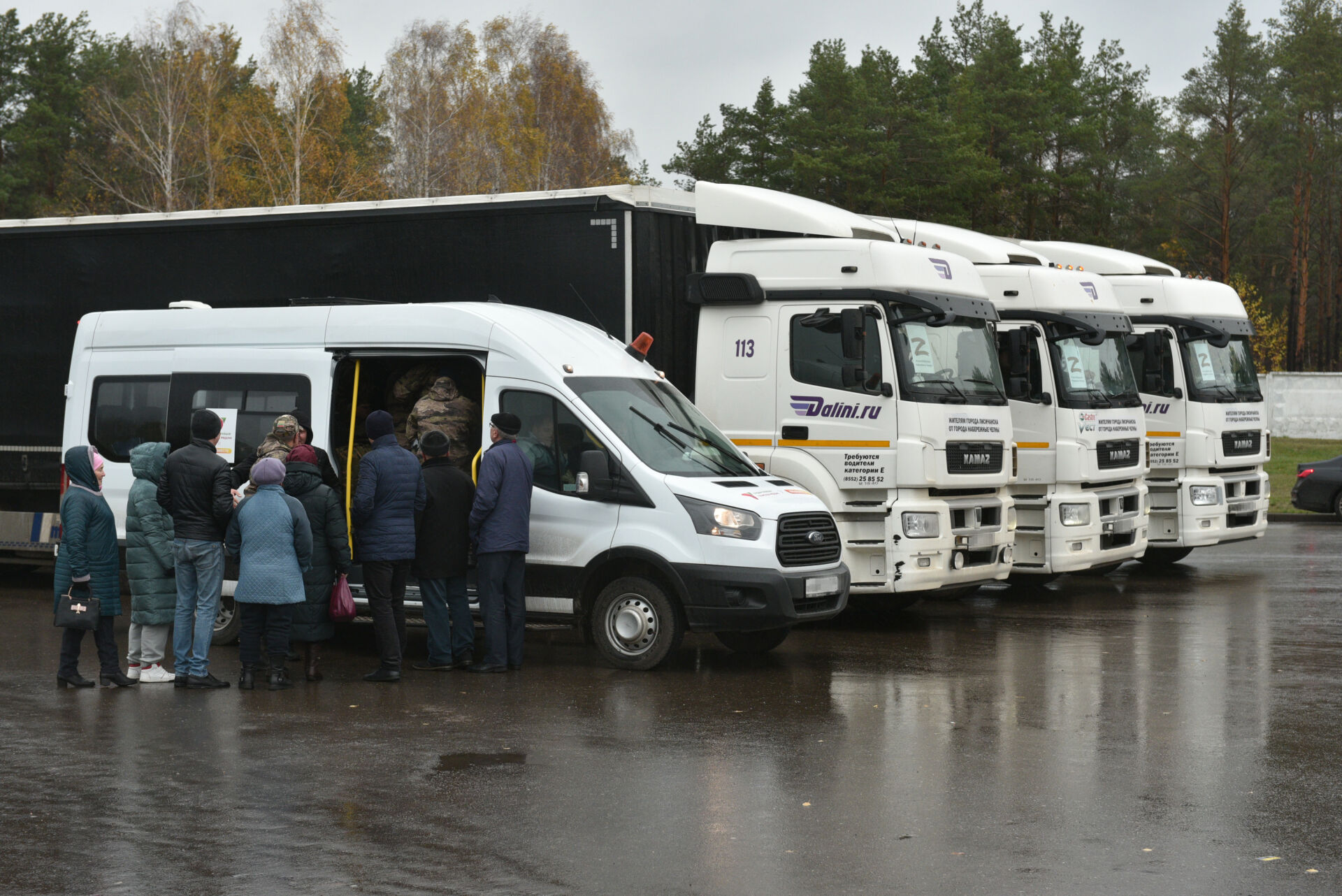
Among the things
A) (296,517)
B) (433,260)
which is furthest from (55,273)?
(296,517)

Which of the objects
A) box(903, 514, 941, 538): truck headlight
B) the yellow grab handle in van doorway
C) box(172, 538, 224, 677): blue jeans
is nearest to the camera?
box(172, 538, 224, 677): blue jeans

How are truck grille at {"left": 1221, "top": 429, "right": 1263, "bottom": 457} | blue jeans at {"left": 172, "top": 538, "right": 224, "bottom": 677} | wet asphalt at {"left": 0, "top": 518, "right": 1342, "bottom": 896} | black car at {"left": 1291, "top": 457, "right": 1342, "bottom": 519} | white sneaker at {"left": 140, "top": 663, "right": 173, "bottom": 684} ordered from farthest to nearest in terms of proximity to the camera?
black car at {"left": 1291, "top": 457, "right": 1342, "bottom": 519}
truck grille at {"left": 1221, "top": 429, "right": 1263, "bottom": 457}
white sneaker at {"left": 140, "top": 663, "right": 173, "bottom": 684}
blue jeans at {"left": 172, "top": 538, "right": 224, "bottom": 677}
wet asphalt at {"left": 0, "top": 518, "right": 1342, "bottom": 896}

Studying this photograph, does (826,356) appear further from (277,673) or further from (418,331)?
(277,673)

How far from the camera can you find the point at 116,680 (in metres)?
10.2

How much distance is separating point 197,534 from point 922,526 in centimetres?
590

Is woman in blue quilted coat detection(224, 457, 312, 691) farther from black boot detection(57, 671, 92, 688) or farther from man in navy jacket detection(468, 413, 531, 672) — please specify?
man in navy jacket detection(468, 413, 531, 672)

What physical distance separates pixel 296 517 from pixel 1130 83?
6677cm

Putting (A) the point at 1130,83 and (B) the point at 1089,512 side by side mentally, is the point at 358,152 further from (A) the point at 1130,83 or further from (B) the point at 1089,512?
(B) the point at 1089,512

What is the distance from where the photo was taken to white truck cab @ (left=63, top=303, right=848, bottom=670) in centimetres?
1053

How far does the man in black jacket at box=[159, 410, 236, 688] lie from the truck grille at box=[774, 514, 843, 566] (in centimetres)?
378

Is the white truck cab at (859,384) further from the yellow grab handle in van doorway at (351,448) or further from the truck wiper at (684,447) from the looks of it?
the yellow grab handle in van doorway at (351,448)

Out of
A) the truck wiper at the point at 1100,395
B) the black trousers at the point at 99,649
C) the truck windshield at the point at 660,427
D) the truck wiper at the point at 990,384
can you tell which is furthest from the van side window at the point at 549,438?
the truck wiper at the point at 1100,395

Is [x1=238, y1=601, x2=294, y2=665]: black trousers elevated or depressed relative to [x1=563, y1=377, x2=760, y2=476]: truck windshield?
depressed

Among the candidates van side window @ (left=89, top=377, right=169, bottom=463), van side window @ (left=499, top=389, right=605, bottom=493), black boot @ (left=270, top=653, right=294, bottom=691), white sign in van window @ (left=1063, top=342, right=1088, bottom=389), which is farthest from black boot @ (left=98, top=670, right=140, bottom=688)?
white sign in van window @ (left=1063, top=342, right=1088, bottom=389)
